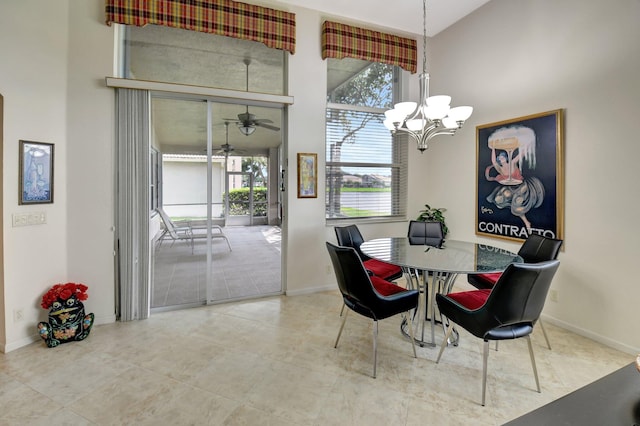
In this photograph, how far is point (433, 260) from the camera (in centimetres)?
254

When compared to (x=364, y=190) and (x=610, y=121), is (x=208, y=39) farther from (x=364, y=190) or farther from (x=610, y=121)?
(x=610, y=121)

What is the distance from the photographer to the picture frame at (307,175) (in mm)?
→ 3896

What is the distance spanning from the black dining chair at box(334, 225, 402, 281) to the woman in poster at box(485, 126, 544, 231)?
1.50 metres

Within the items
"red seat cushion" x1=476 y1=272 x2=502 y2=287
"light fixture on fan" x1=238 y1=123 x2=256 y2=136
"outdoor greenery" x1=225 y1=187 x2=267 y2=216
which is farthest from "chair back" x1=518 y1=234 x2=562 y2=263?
"light fixture on fan" x1=238 y1=123 x2=256 y2=136

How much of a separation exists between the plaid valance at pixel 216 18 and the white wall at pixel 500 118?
0.19m

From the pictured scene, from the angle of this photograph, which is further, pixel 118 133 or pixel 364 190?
pixel 364 190

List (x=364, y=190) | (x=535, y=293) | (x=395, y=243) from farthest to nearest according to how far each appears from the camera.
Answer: (x=364, y=190)
(x=395, y=243)
(x=535, y=293)

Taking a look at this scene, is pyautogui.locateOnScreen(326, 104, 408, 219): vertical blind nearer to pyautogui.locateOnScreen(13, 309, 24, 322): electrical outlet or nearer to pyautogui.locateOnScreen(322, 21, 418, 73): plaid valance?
pyautogui.locateOnScreen(322, 21, 418, 73): plaid valance

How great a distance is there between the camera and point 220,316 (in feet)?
10.8

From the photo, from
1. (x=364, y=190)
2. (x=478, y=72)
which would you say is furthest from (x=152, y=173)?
(x=478, y=72)

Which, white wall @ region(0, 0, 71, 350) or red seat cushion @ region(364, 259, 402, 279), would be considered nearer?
white wall @ region(0, 0, 71, 350)

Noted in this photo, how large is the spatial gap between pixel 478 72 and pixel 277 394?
4.16 m

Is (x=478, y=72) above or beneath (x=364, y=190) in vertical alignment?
above

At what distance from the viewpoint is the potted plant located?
170 inches
